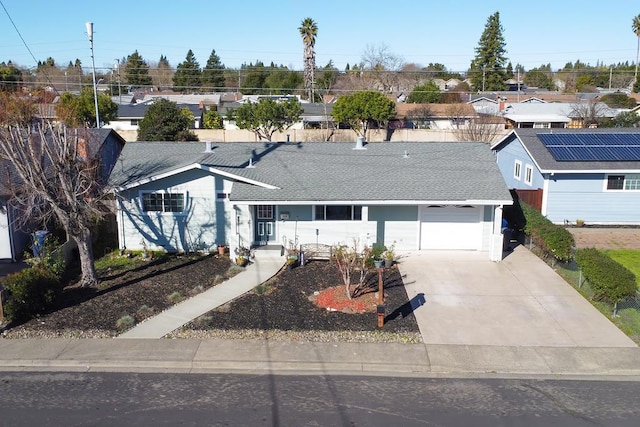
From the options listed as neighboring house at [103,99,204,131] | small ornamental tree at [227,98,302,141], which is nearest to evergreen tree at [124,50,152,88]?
neighboring house at [103,99,204,131]

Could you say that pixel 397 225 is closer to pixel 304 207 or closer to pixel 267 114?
pixel 304 207

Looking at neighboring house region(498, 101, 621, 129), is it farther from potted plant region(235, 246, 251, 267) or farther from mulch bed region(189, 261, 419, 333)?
mulch bed region(189, 261, 419, 333)

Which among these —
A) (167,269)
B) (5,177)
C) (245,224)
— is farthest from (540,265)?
(5,177)

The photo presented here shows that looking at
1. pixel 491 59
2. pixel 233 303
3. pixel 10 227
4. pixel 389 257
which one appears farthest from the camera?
pixel 491 59

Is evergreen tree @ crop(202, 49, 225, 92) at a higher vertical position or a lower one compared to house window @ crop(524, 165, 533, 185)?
higher

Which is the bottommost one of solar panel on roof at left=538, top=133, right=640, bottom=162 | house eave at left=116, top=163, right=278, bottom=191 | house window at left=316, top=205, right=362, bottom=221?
house window at left=316, top=205, right=362, bottom=221

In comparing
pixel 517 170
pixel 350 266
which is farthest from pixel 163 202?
pixel 517 170

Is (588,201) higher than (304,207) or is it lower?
lower

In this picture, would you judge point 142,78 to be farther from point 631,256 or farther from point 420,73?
point 631,256
